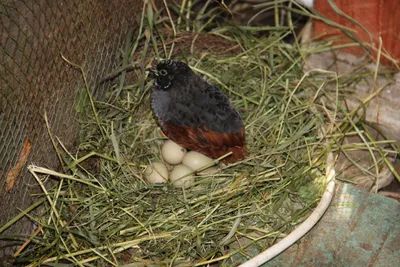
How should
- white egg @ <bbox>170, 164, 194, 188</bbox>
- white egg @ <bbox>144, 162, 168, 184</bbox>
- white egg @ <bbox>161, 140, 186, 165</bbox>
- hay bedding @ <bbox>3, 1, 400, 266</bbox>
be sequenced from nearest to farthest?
hay bedding @ <bbox>3, 1, 400, 266</bbox>
white egg @ <bbox>170, 164, 194, 188</bbox>
white egg @ <bbox>144, 162, 168, 184</bbox>
white egg @ <bbox>161, 140, 186, 165</bbox>

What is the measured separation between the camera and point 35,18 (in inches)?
154

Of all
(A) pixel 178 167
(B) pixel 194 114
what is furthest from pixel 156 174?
(B) pixel 194 114

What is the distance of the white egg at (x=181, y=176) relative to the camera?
161 inches

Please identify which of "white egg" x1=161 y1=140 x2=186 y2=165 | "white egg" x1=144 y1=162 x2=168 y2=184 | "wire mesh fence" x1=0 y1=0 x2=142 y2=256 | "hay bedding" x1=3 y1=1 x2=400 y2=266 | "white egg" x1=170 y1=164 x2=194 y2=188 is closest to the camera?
"wire mesh fence" x1=0 y1=0 x2=142 y2=256

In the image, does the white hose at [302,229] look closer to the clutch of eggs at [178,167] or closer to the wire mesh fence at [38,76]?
the clutch of eggs at [178,167]

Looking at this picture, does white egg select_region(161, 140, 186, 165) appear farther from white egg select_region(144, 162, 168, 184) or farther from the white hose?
the white hose

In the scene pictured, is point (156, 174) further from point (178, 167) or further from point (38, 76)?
point (38, 76)

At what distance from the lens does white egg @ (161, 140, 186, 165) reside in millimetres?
4312

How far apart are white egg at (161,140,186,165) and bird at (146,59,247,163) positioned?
42 millimetres

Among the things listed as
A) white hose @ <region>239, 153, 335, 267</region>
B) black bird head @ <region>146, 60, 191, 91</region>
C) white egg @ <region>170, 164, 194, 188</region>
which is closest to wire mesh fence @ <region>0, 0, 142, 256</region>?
black bird head @ <region>146, 60, 191, 91</region>

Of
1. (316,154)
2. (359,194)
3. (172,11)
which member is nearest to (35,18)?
(172,11)

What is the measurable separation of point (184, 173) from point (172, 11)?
5.99ft

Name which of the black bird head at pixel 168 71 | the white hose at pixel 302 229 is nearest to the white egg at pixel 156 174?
the black bird head at pixel 168 71

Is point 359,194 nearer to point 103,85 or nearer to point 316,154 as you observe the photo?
point 316,154
